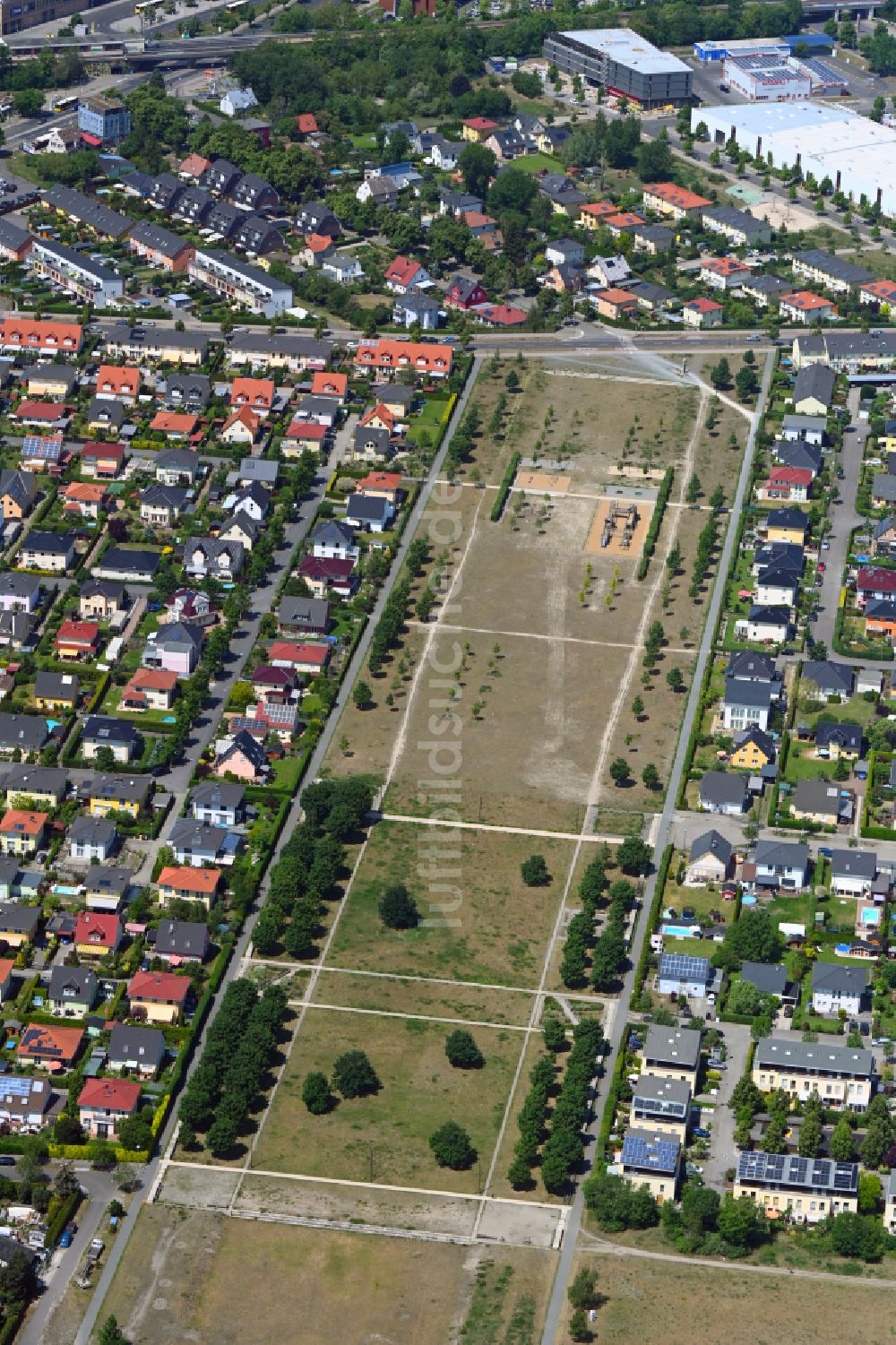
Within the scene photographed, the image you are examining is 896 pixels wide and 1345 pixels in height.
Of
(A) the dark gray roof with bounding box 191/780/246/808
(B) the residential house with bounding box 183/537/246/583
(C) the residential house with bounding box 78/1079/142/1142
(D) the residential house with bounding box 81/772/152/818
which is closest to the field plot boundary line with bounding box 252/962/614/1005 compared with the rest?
(A) the dark gray roof with bounding box 191/780/246/808

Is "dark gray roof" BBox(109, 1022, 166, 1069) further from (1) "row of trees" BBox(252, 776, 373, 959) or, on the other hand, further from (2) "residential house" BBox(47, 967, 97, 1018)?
(1) "row of trees" BBox(252, 776, 373, 959)

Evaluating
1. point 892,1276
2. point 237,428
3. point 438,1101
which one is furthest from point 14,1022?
point 237,428

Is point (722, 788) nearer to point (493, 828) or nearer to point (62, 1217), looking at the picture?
point (493, 828)

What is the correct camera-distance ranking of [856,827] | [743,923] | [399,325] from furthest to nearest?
1. [399,325]
2. [856,827]
3. [743,923]

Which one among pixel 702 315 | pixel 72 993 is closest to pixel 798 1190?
pixel 72 993

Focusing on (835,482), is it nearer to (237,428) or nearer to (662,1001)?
(237,428)

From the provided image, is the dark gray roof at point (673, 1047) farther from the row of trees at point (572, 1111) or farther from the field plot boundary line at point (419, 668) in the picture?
the field plot boundary line at point (419, 668)
